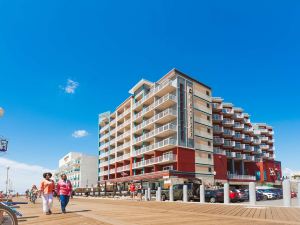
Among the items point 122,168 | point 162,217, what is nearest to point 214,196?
point 162,217

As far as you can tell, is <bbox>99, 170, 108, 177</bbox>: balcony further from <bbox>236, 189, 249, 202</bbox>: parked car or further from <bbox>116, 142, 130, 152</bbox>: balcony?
<bbox>236, 189, 249, 202</bbox>: parked car

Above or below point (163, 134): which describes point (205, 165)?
below

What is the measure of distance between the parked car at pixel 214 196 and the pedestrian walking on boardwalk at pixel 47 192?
54.9 ft

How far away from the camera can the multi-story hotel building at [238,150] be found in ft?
193

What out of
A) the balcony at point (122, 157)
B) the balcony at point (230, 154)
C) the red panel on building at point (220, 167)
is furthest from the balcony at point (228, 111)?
the balcony at point (122, 157)

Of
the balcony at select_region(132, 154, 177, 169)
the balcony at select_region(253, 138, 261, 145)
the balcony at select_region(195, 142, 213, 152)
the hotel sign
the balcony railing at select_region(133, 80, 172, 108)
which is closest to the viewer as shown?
the balcony at select_region(132, 154, 177, 169)

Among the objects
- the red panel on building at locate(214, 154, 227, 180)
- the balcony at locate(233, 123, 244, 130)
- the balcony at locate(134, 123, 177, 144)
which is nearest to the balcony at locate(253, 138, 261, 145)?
the balcony at locate(233, 123, 244, 130)

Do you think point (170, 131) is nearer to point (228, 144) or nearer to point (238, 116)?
point (228, 144)

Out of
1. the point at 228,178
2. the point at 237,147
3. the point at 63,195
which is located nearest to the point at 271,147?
the point at 237,147

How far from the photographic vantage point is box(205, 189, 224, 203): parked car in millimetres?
25578

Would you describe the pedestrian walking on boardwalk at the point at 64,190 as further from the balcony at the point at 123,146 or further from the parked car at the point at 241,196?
the balcony at the point at 123,146

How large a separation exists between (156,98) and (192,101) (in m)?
6.14

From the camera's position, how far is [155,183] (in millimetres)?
50750

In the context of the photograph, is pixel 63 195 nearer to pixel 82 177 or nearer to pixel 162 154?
pixel 162 154
